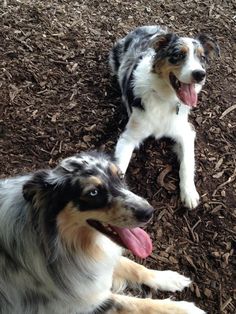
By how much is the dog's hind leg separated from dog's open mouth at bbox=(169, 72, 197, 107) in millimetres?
497

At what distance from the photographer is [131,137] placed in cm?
475

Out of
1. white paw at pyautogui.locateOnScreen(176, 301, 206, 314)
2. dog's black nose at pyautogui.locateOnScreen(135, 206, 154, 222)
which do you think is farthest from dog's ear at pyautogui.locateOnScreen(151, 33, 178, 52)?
white paw at pyautogui.locateOnScreen(176, 301, 206, 314)

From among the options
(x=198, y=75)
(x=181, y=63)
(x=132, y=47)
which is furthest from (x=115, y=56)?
(x=198, y=75)

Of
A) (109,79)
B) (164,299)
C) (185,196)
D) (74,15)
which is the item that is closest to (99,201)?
(164,299)

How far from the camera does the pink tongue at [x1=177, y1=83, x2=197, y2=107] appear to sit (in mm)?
4547

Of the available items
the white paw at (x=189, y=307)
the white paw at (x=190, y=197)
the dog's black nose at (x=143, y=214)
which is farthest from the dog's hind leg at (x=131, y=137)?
the dog's black nose at (x=143, y=214)

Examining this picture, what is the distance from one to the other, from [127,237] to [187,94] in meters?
2.00

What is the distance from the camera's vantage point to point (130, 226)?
284 cm

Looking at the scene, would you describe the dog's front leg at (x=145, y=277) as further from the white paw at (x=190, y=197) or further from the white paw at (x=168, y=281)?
the white paw at (x=190, y=197)

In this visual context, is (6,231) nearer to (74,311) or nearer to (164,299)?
(74,311)

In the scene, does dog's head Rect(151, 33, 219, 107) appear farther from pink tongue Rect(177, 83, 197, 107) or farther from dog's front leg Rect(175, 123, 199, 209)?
dog's front leg Rect(175, 123, 199, 209)

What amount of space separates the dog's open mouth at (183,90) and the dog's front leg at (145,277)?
1641mm

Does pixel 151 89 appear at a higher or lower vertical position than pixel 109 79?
higher

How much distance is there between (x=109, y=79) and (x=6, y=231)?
3.18 m
